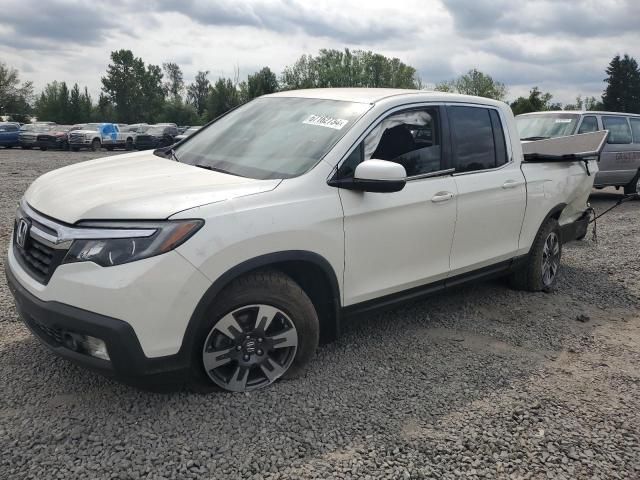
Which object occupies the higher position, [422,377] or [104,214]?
[104,214]

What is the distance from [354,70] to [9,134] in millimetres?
57256

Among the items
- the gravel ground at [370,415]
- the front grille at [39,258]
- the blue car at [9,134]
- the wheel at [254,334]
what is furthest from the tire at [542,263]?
the blue car at [9,134]

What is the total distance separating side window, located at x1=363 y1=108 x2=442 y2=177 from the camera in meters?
3.64

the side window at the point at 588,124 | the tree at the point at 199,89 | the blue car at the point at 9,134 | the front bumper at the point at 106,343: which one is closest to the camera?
the front bumper at the point at 106,343

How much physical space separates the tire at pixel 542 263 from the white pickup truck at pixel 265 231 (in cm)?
48

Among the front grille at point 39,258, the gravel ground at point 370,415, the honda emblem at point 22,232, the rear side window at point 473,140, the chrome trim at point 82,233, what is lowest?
the gravel ground at point 370,415

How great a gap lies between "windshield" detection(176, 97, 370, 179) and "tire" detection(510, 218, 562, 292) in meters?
2.38

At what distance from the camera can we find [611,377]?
146 inches

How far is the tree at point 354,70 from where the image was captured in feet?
256

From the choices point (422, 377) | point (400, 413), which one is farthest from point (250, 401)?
point (422, 377)

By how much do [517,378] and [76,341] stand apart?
8.59ft

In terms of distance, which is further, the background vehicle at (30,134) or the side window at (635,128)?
the background vehicle at (30,134)

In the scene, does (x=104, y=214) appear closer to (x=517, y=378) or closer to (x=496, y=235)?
(x=517, y=378)

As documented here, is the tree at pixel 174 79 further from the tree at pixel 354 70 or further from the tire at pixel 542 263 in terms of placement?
the tire at pixel 542 263
